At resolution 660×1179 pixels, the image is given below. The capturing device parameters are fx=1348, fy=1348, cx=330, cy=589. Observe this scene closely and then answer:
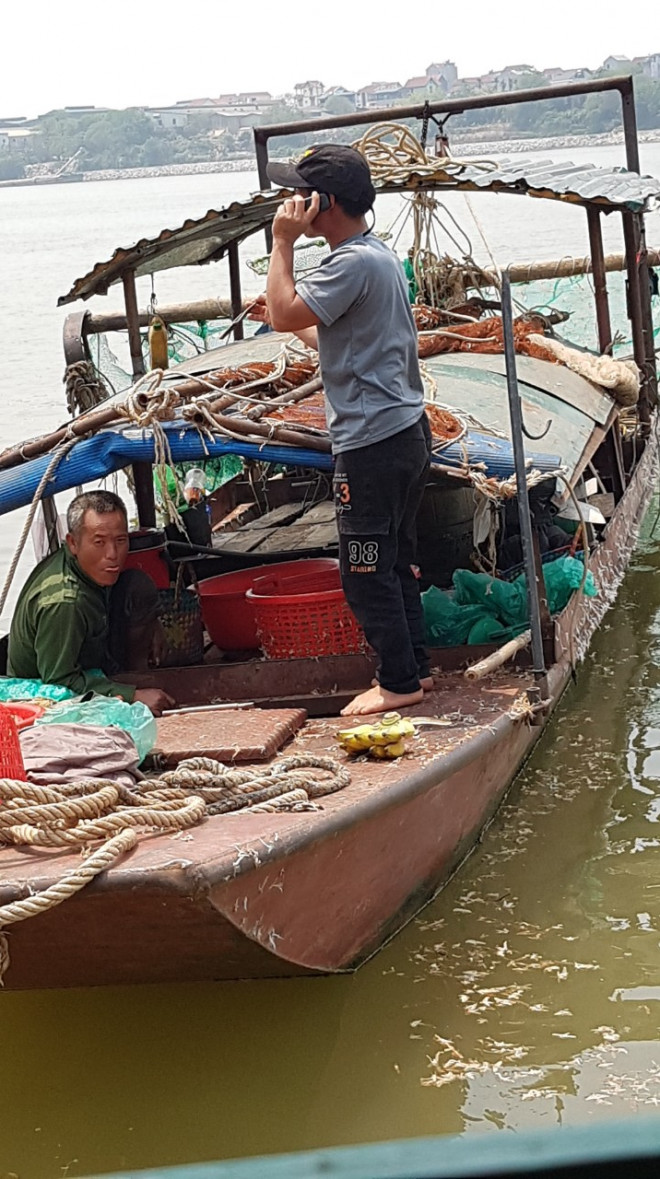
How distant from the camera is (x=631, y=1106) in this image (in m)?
3.32

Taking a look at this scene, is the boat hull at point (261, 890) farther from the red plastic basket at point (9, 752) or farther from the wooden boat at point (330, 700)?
the red plastic basket at point (9, 752)

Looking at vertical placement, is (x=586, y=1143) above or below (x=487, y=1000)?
above

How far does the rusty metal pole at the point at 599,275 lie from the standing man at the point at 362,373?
3.31m

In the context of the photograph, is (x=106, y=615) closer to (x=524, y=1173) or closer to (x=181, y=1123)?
(x=181, y=1123)

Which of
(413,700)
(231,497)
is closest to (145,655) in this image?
(413,700)

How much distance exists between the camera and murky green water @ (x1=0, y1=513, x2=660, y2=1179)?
3.40 m

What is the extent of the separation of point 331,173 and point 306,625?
1681mm

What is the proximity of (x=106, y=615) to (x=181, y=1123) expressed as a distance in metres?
2.03

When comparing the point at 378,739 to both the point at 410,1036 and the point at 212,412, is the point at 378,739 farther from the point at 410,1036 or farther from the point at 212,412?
the point at 212,412

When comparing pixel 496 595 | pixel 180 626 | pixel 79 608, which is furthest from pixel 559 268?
pixel 79 608

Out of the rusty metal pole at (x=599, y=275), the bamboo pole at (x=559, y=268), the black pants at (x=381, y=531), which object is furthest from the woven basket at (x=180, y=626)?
the bamboo pole at (x=559, y=268)

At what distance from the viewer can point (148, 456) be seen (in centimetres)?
478

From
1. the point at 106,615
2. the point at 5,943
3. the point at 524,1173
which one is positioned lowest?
the point at 5,943

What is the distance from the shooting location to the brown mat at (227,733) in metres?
4.14
